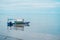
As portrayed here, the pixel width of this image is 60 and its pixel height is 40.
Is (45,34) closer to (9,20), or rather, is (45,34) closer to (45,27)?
(45,27)

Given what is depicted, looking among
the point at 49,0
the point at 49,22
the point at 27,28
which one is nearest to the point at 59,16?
the point at 49,22

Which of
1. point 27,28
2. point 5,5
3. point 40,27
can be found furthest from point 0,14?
point 40,27

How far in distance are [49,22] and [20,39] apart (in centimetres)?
49

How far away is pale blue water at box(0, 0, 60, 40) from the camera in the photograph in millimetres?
1658

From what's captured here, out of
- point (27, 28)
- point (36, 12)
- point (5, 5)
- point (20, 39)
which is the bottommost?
point (20, 39)

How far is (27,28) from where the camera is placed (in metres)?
1.69

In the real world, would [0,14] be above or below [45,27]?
above

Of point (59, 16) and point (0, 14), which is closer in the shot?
point (59, 16)

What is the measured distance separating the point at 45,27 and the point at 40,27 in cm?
7

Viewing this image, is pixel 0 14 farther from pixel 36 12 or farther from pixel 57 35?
pixel 57 35

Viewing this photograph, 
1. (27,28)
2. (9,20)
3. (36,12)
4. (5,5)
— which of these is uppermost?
(5,5)

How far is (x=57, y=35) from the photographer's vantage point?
5.41 feet

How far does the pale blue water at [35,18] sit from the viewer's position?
5.44 ft

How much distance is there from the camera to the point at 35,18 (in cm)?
169
